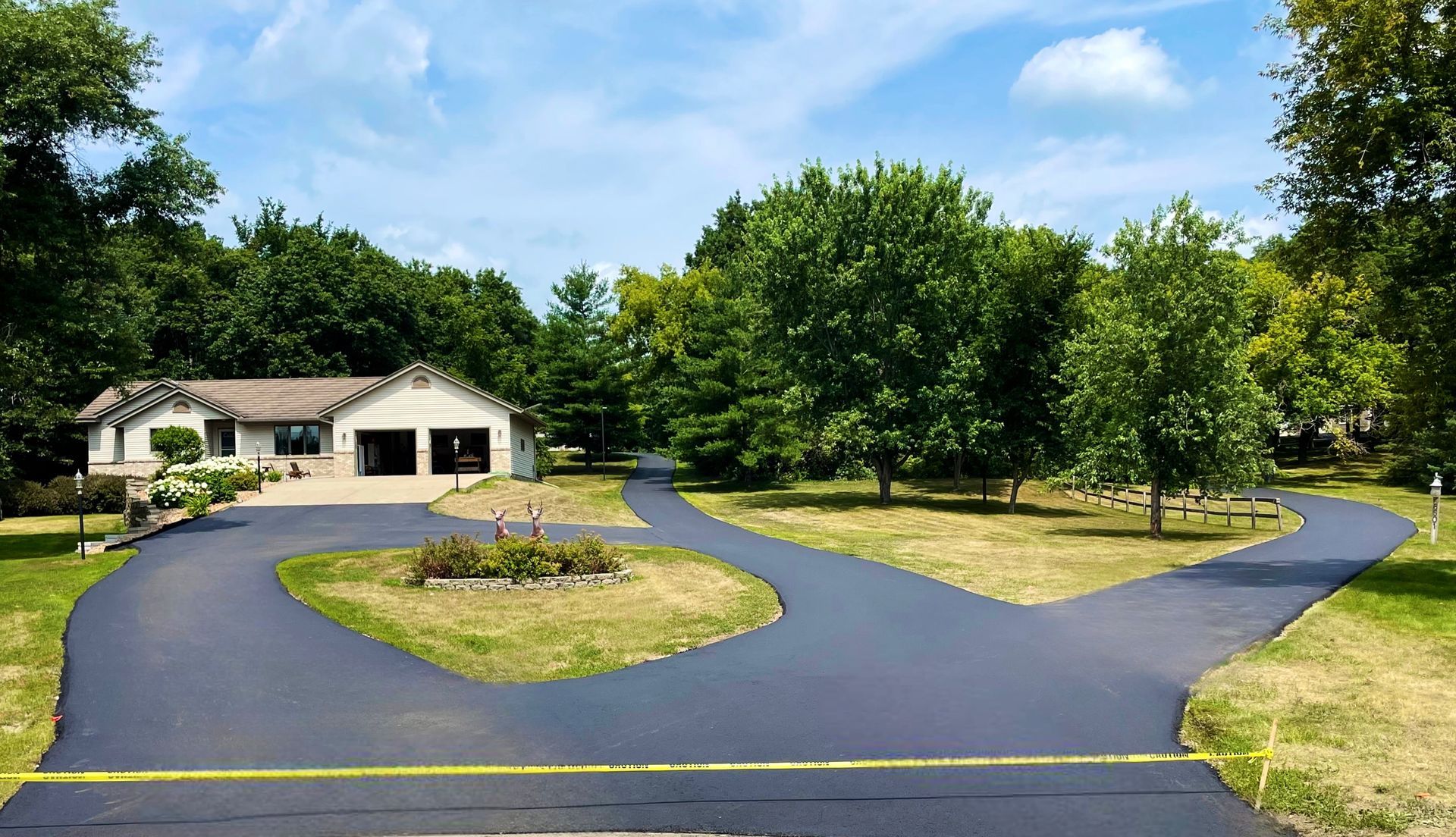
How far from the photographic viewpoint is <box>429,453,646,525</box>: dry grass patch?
33.3 m

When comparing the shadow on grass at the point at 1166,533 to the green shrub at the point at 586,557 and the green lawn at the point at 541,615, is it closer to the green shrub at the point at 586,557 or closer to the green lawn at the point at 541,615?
the green lawn at the point at 541,615

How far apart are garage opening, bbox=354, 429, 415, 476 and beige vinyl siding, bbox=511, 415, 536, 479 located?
5.58 m

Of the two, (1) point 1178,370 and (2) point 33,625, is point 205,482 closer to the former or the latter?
(2) point 33,625

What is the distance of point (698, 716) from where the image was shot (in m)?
10.0

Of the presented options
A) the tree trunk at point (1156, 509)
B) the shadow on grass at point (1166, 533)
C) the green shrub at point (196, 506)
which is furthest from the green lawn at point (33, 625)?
the tree trunk at point (1156, 509)

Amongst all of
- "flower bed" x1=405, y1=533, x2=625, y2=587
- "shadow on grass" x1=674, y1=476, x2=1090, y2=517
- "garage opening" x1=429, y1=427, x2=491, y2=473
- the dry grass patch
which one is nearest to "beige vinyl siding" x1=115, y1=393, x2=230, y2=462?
"garage opening" x1=429, y1=427, x2=491, y2=473

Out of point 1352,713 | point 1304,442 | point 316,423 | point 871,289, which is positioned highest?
point 871,289

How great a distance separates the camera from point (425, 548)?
63.3ft

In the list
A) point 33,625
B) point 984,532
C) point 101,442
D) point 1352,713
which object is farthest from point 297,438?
point 1352,713

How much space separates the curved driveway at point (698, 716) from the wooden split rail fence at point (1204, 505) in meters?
18.2

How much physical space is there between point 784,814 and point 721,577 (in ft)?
39.2

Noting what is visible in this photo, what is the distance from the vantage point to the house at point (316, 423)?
46.3 meters

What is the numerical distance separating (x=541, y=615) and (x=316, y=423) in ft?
120

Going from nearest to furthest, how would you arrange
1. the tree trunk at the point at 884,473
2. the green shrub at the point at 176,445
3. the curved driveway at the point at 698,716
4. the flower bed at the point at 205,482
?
the curved driveway at the point at 698,716
the flower bed at the point at 205,482
the tree trunk at the point at 884,473
the green shrub at the point at 176,445
